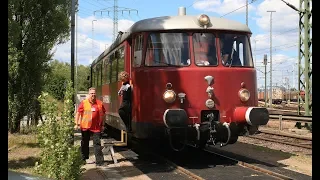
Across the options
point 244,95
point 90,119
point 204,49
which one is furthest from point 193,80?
point 90,119

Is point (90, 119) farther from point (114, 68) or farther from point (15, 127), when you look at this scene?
point (15, 127)

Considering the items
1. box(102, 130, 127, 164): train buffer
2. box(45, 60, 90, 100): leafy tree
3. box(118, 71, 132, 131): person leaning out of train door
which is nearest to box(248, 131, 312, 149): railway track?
box(102, 130, 127, 164): train buffer

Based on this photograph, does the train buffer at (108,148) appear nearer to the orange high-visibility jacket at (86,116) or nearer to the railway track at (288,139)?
the orange high-visibility jacket at (86,116)

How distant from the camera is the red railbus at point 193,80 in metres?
8.70

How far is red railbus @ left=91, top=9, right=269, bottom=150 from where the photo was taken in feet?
28.5

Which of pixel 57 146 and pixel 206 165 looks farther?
pixel 206 165

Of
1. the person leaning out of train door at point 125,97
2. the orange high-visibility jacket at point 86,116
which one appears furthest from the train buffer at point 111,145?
the orange high-visibility jacket at point 86,116

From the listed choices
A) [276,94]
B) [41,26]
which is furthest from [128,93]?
[276,94]

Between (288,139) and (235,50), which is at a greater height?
(235,50)

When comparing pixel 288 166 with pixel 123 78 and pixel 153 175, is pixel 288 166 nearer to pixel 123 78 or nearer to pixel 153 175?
pixel 153 175

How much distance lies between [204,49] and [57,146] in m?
4.42

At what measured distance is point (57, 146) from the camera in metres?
6.21

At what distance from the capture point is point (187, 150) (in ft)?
39.6

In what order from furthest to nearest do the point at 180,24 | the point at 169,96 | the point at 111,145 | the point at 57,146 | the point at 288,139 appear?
the point at 288,139
the point at 111,145
the point at 180,24
the point at 169,96
the point at 57,146
